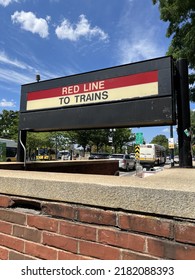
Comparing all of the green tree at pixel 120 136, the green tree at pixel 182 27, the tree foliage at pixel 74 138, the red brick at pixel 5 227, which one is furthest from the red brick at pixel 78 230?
the green tree at pixel 120 136

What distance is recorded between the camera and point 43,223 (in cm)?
172

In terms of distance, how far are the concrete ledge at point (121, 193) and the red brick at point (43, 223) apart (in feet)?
0.46

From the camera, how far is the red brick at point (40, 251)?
164 centimetres

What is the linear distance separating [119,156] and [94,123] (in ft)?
71.1

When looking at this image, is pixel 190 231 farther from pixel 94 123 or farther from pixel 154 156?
pixel 154 156

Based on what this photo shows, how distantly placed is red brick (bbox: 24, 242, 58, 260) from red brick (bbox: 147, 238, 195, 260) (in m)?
0.65

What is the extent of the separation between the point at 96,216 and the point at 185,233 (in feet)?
1.71

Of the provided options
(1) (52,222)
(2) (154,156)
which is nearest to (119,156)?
(2) (154,156)

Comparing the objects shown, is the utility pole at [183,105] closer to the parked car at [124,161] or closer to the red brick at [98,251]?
the red brick at [98,251]

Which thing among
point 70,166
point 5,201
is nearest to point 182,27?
point 70,166

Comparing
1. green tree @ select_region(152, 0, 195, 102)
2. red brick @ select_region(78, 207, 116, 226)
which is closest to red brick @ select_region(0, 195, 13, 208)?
red brick @ select_region(78, 207, 116, 226)

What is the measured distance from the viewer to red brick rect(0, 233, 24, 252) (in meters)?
1.78

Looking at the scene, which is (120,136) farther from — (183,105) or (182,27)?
(183,105)

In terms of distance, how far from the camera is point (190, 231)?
1.25 meters
